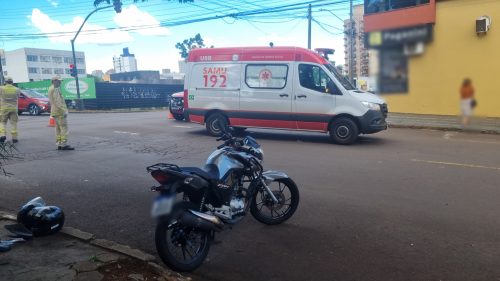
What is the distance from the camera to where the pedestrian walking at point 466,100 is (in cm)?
107

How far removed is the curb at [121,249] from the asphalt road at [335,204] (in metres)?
0.23

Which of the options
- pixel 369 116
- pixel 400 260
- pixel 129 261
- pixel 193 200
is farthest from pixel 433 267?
pixel 369 116

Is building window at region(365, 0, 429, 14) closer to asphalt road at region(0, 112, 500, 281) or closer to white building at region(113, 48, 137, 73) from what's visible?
asphalt road at region(0, 112, 500, 281)

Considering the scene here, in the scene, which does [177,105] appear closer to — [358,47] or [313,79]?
[313,79]

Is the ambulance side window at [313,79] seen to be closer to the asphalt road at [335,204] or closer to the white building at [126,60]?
the asphalt road at [335,204]

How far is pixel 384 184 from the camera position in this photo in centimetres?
700

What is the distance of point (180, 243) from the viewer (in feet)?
13.0

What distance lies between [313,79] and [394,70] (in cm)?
994

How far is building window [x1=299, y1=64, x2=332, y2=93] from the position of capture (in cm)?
1030

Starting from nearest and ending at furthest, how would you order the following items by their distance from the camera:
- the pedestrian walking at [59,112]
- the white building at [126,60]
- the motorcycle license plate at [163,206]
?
the white building at [126,60] → the motorcycle license plate at [163,206] → the pedestrian walking at [59,112]

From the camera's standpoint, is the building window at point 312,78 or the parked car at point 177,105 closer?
the building window at point 312,78

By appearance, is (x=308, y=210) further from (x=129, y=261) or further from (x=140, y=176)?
(x=140, y=176)

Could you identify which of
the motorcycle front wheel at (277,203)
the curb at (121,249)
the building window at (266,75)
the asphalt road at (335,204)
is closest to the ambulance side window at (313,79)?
the building window at (266,75)

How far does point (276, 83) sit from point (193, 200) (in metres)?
7.88
